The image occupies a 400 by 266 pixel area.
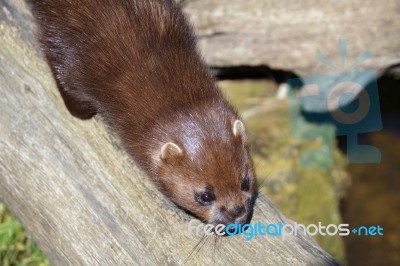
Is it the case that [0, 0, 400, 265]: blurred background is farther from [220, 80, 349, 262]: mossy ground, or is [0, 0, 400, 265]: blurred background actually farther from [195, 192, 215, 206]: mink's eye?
[195, 192, 215, 206]: mink's eye

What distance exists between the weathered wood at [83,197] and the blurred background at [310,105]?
1.50 meters

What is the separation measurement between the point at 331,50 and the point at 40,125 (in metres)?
3.06

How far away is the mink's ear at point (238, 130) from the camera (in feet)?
13.1

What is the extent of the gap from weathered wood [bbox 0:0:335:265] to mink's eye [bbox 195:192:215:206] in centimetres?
19

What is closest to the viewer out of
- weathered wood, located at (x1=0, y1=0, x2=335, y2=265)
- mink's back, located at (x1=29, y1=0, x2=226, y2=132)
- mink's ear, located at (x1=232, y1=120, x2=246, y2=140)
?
weathered wood, located at (x1=0, y1=0, x2=335, y2=265)

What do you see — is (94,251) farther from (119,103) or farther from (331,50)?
(331,50)

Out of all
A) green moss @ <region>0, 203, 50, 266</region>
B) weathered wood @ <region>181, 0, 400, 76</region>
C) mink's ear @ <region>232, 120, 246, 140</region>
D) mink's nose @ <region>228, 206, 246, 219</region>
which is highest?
mink's ear @ <region>232, 120, 246, 140</region>

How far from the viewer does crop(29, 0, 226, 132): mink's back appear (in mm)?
4152

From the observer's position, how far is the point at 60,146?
4184 mm

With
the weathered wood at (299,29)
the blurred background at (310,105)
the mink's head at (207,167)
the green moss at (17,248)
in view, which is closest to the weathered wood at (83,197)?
the mink's head at (207,167)

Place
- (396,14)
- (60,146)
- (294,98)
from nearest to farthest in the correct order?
(60,146)
(396,14)
(294,98)

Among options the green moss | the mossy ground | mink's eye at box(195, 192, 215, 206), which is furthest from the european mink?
the mossy ground

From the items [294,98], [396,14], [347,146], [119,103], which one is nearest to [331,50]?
[396,14]
